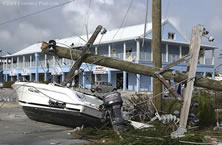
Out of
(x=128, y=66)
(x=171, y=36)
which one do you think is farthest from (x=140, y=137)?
(x=171, y=36)

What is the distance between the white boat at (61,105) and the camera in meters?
8.00

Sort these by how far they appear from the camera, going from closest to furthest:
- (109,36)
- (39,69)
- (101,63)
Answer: (101,63) < (109,36) < (39,69)

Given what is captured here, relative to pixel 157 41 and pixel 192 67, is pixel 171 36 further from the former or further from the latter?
pixel 192 67

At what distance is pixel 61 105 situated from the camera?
26.7ft

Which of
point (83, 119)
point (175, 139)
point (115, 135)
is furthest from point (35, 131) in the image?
point (175, 139)

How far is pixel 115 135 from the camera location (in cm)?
678

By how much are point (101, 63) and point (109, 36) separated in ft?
97.9

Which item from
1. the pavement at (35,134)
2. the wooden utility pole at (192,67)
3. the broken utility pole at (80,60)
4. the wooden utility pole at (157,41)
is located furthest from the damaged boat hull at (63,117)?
the wooden utility pole at (192,67)

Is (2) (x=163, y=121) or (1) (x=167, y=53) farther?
(1) (x=167, y=53)

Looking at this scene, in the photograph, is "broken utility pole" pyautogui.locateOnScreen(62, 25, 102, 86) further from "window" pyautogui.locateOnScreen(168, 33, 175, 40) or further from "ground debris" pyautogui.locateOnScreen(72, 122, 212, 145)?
"window" pyautogui.locateOnScreen(168, 33, 175, 40)

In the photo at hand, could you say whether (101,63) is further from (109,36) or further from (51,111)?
(109,36)

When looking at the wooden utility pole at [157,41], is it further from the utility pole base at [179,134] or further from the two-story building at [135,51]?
the two-story building at [135,51]

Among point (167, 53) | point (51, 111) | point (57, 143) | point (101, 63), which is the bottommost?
point (57, 143)

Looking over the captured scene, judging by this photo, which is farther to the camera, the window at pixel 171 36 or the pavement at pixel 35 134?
the window at pixel 171 36
